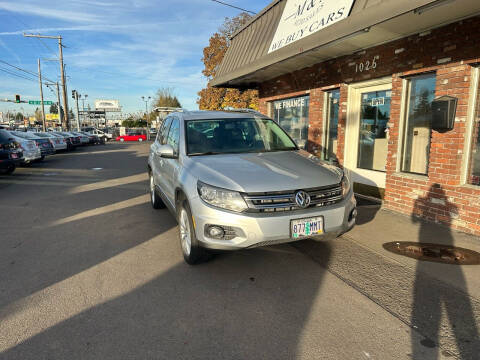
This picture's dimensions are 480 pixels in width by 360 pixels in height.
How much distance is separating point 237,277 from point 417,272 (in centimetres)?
198

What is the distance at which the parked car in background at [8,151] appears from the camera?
425 inches

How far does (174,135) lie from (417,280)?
146 inches

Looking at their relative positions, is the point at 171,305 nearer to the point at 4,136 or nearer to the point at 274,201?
the point at 274,201

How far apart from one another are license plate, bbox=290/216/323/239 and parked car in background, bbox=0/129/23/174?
436 inches

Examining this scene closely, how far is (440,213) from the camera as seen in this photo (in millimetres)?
5352

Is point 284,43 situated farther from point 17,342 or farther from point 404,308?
point 17,342

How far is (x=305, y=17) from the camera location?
7.25m

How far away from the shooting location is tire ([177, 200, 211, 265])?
143 inches

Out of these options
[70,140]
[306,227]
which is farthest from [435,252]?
[70,140]

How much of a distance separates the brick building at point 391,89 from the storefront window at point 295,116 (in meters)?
0.07

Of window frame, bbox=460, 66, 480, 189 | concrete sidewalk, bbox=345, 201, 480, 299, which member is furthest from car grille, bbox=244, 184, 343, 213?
window frame, bbox=460, 66, 480, 189

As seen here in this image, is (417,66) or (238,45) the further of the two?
(238,45)

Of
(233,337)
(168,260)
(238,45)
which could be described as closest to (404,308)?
(233,337)

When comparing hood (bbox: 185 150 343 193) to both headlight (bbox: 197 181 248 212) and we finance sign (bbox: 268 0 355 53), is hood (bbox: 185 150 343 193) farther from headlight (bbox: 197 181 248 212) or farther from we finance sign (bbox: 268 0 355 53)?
we finance sign (bbox: 268 0 355 53)
